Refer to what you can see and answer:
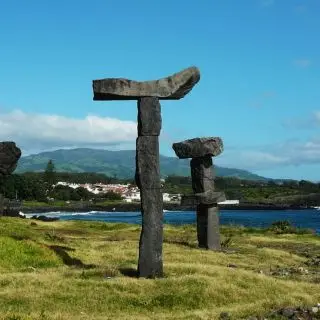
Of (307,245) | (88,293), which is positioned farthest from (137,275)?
(307,245)

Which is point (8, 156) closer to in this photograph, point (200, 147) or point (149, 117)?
point (200, 147)

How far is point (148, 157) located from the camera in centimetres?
2291

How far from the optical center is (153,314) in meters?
18.1

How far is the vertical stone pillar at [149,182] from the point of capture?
75.2 feet

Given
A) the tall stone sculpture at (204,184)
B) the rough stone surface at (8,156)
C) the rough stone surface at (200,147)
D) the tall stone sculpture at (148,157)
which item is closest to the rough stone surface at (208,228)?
the tall stone sculpture at (204,184)

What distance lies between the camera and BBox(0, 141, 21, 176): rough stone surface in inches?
1530

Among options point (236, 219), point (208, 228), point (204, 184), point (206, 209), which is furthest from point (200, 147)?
point (236, 219)

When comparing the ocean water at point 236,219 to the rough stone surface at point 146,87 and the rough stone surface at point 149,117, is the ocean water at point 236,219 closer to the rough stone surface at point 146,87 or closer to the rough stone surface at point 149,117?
the rough stone surface at point 146,87

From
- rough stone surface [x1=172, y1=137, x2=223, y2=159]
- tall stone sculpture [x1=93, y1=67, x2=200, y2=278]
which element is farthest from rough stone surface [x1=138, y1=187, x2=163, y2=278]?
rough stone surface [x1=172, y1=137, x2=223, y2=159]

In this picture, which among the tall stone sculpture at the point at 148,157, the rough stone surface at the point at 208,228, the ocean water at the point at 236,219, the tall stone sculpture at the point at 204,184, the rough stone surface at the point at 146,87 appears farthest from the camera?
the ocean water at the point at 236,219

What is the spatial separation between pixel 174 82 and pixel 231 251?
590 inches

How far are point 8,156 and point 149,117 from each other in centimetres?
1875

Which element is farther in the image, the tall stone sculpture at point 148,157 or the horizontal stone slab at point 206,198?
the horizontal stone slab at point 206,198

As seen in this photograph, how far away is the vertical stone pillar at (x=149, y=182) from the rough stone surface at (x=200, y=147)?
456 inches
